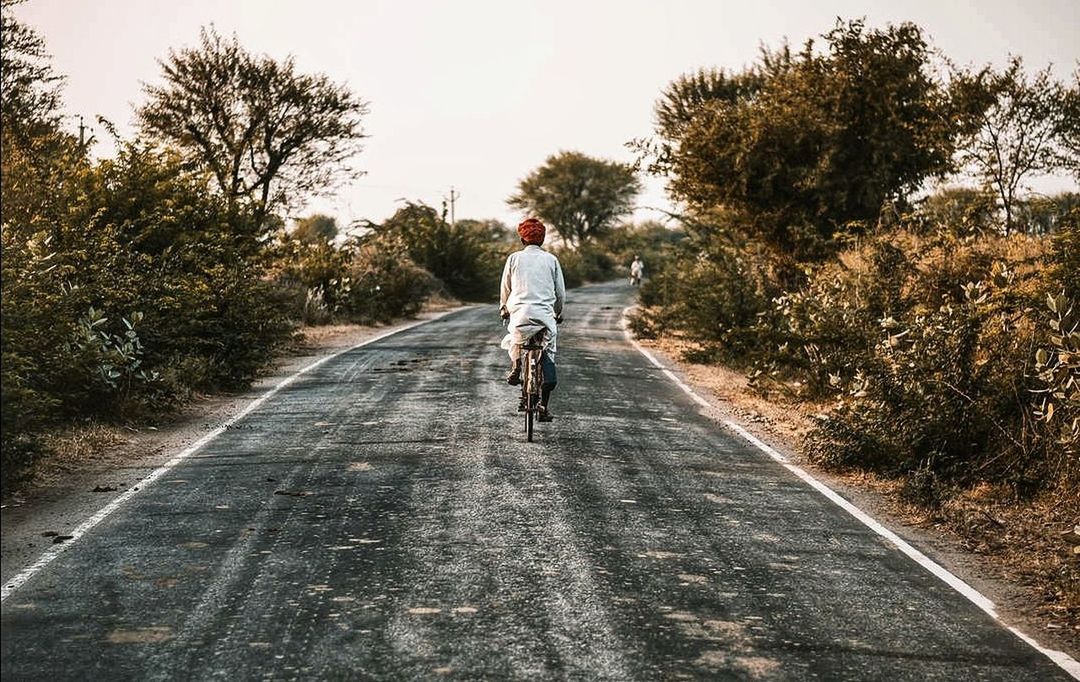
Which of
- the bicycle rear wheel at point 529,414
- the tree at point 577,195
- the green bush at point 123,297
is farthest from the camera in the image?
the tree at point 577,195

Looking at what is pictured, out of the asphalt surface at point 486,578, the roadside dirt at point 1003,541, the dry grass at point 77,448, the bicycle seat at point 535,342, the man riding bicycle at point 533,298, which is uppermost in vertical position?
the man riding bicycle at point 533,298

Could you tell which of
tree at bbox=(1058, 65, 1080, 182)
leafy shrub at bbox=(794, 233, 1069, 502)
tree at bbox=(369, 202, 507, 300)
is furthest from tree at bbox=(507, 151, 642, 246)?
leafy shrub at bbox=(794, 233, 1069, 502)

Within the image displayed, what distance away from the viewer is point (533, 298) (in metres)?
12.0

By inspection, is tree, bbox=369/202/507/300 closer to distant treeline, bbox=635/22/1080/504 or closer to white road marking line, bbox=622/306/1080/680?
distant treeline, bbox=635/22/1080/504

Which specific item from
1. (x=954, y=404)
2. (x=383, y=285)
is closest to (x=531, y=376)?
(x=954, y=404)

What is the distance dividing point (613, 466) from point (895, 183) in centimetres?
1513

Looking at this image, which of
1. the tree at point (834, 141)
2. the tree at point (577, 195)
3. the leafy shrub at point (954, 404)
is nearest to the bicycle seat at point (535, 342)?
the leafy shrub at point (954, 404)

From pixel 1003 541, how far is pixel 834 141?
1566cm

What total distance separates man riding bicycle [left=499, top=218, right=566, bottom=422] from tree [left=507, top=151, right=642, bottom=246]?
90.6 meters

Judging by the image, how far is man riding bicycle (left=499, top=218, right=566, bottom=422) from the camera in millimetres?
11914

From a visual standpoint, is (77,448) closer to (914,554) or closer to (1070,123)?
(914,554)

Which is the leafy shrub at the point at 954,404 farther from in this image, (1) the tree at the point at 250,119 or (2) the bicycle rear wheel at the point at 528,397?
(1) the tree at the point at 250,119

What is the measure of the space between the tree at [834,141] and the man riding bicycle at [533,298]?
11534 millimetres

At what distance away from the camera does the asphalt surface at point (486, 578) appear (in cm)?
539
